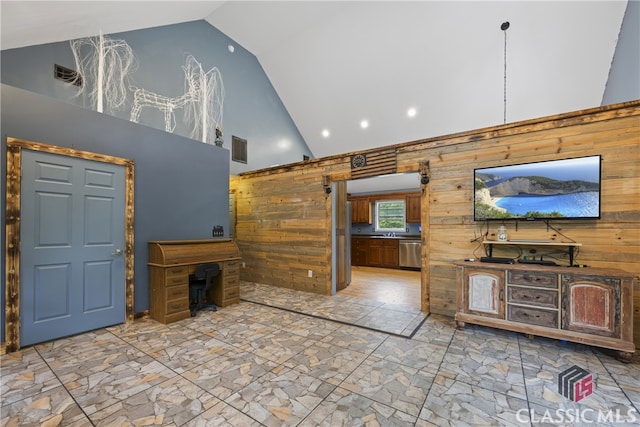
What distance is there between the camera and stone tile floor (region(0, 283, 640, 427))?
5.71ft

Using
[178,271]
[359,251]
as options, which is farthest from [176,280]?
[359,251]

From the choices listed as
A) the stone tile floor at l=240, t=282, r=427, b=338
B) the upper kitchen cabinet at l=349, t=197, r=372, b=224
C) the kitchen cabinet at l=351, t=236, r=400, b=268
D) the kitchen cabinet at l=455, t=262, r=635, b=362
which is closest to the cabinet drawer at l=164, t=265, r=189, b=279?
the stone tile floor at l=240, t=282, r=427, b=338

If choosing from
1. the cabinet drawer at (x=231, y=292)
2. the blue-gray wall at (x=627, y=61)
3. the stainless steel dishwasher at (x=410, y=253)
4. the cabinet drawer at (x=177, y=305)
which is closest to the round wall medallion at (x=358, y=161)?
the cabinet drawer at (x=231, y=292)

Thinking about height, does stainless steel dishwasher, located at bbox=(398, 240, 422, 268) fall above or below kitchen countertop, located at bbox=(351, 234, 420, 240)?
below

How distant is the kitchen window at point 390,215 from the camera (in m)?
8.51

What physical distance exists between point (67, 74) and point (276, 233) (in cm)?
416

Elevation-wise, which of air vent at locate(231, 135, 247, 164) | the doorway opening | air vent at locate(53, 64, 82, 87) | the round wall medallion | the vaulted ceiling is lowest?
the doorway opening

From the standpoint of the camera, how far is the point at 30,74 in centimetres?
352

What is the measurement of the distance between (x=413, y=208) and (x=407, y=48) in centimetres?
432

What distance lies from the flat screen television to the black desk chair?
3.79 metres

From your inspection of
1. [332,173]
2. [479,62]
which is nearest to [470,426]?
[332,173]

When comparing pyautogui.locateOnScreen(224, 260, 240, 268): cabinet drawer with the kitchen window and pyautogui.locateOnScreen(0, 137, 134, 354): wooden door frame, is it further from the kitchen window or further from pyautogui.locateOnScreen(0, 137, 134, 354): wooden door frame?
the kitchen window

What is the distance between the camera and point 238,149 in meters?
6.37

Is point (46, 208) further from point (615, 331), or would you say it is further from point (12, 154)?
point (615, 331)
